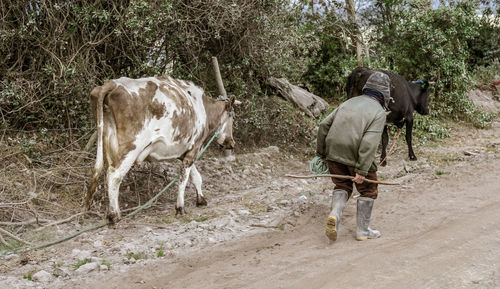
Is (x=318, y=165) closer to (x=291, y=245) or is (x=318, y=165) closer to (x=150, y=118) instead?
(x=291, y=245)

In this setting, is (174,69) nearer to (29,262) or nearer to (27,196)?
(27,196)

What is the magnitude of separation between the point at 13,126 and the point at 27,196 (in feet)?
6.89

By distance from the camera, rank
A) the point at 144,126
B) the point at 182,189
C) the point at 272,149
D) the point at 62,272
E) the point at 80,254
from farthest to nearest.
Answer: the point at 272,149
the point at 182,189
the point at 144,126
the point at 80,254
the point at 62,272

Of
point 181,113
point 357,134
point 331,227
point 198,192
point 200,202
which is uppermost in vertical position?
point 181,113

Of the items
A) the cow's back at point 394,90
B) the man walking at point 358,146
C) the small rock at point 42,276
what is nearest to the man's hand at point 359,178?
the man walking at point 358,146

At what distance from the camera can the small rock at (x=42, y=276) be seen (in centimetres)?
441

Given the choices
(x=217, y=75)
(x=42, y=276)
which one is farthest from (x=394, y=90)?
(x=42, y=276)

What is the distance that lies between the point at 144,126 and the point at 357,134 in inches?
105

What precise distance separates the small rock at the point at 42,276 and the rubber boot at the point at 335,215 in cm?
277

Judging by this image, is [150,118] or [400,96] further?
[400,96]

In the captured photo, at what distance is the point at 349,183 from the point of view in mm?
5535

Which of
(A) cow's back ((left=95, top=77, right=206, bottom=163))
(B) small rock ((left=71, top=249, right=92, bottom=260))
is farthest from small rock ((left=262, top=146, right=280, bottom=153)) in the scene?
(B) small rock ((left=71, top=249, right=92, bottom=260))

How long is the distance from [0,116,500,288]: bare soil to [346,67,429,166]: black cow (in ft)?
7.09

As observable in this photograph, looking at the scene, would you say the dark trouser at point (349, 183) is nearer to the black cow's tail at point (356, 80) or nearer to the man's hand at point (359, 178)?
the man's hand at point (359, 178)
